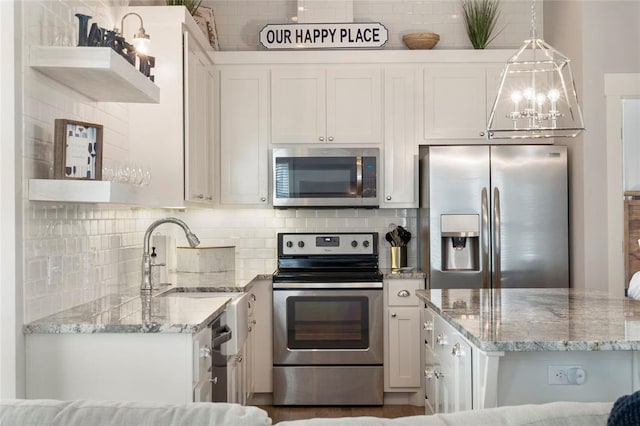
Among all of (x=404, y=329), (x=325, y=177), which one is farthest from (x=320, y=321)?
(x=325, y=177)

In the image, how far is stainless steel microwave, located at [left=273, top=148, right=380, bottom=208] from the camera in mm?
4656

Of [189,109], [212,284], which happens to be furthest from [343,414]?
[189,109]

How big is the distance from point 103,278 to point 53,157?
87 cm

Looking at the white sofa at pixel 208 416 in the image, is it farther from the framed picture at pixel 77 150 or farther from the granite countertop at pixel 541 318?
the framed picture at pixel 77 150

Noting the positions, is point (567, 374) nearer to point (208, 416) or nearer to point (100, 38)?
point (208, 416)

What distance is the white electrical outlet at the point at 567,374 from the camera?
2.18m

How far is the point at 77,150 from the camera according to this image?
8.52 ft

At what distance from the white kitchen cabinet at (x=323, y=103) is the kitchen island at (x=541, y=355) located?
240cm

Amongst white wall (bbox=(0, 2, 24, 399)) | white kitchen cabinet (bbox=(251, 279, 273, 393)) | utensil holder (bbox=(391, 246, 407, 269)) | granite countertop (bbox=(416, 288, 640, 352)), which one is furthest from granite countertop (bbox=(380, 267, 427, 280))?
white wall (bbox=(0, 2, 24, 399))

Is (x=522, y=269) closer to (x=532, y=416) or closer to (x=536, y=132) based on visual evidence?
(x=536, y=132)

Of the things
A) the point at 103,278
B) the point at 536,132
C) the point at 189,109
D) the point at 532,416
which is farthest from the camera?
the point at 189,109

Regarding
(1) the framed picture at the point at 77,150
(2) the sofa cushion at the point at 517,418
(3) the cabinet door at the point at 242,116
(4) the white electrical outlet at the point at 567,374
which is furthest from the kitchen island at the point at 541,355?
(3) the cabinet door at the point at 242,116

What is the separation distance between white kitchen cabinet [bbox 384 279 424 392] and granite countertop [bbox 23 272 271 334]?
1.24m

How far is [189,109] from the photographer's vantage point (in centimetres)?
382
